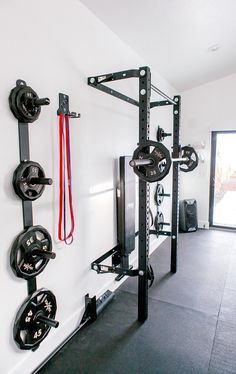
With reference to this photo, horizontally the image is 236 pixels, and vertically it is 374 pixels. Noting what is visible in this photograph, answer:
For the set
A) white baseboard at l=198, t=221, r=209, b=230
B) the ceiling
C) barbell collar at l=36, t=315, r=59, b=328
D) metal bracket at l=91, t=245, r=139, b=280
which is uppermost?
the ceiling

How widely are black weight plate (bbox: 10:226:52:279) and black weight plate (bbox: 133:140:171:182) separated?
31.9 inches

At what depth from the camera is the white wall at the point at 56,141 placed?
4.61 feet

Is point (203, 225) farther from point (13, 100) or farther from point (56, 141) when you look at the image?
point (13, 100)

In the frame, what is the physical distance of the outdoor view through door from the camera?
4.90m

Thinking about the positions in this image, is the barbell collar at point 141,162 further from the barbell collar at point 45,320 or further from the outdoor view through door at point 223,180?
the outdoor view through door at point 223,180

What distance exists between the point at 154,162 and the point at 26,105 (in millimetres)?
949

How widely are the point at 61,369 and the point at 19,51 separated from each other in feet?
6.30

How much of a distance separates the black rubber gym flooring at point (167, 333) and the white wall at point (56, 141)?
0.65ft

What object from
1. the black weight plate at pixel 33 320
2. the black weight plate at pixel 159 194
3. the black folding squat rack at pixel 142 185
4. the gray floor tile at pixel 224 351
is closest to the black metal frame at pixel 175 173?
the black weight plate at pixel 159 194

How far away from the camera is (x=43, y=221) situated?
5.49 ft

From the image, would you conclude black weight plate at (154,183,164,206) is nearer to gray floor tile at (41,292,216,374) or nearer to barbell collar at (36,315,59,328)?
gray floor tile at (41,292,216,374)

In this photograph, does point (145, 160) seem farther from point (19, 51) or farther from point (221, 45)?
point (221, 45)

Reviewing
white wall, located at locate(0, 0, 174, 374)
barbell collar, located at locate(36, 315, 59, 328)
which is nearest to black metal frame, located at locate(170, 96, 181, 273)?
white wall, located at locate(0, 0, 174, 374)

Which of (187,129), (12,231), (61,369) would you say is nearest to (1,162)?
(12,231)
